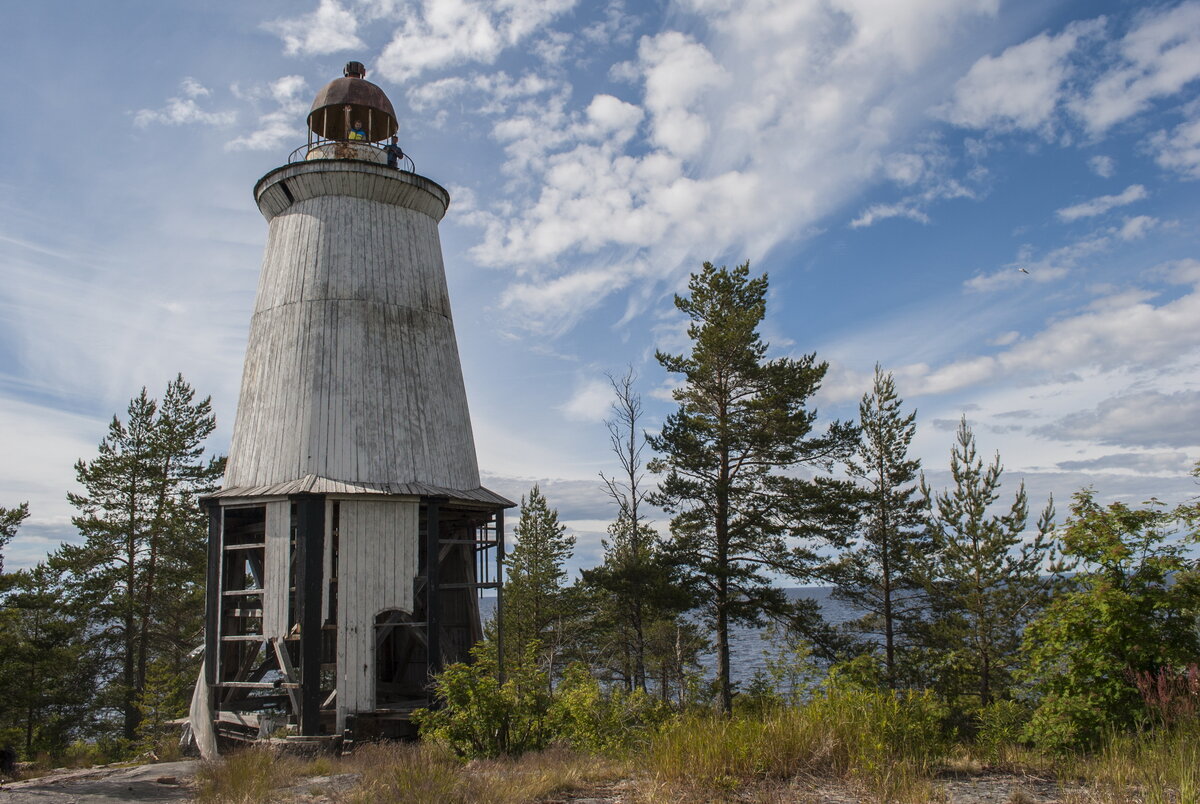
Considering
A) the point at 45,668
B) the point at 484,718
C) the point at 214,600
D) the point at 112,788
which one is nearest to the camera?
the point at 484,718

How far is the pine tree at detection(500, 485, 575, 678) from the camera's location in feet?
115

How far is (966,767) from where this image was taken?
26.3ft

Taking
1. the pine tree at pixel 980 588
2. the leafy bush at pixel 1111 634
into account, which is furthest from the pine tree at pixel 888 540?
the leafy bush at pixel 1111 634

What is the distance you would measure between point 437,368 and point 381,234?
127 inches

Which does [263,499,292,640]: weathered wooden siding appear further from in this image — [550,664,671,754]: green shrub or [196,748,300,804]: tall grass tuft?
[550,664,671,754]: green shrub

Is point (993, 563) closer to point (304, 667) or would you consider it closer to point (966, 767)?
point (966, 767)

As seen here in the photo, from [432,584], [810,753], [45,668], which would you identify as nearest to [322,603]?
[432,584]

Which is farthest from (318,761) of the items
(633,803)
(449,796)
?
(633,803)

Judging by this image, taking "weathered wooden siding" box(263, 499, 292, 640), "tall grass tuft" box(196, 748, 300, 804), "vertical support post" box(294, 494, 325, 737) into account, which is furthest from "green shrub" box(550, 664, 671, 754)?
"weathered wooden siding" box(263, 499, 292, 640)

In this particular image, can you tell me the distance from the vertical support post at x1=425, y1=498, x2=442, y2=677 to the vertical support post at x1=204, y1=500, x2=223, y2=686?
4.26 metres

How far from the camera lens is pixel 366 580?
15078 millimetres

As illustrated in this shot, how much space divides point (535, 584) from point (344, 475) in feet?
70.1

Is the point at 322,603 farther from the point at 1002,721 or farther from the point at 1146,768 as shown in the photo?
the point at 1002,721

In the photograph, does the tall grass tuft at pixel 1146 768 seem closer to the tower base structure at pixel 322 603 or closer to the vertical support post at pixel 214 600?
the tower base structure at pixel 322 603
